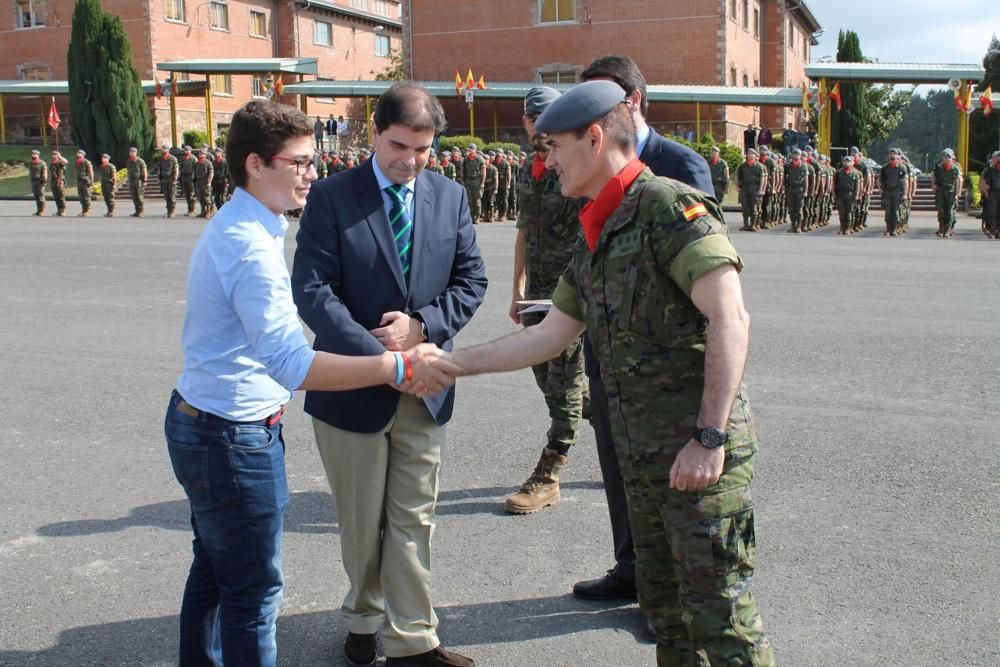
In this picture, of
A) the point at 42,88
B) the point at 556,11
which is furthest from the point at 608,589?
the point at 42,88

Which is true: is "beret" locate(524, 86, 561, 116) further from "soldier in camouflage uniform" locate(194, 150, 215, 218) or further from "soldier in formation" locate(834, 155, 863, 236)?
"soldier in camouflage uniform" locate(194, 150, 215, 218)

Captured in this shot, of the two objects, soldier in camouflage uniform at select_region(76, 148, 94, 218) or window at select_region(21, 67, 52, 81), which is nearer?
soldier in camouflage uniform at select_region(76, 148, 94, 218)

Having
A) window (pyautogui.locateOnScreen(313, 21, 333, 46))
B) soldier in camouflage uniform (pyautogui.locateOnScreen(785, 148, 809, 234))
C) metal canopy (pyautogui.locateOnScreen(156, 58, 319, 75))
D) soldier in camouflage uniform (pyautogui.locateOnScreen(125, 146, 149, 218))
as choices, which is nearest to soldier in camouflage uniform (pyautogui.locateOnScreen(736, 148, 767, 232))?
soldier in camouflage uniform (pyautogui.locateOnScreen(785, 148, 809, 234))

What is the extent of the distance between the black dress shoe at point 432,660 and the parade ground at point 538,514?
16 centimetres

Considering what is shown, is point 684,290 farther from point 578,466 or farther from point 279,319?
point 578,466

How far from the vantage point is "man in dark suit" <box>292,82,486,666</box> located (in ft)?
11.1

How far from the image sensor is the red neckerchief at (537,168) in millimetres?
4867

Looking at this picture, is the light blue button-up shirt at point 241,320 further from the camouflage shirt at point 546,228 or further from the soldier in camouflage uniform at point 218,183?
the soldier in camouflage uniform at point 218,183

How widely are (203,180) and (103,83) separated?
19.3 m

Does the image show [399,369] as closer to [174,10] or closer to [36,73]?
[174,10]

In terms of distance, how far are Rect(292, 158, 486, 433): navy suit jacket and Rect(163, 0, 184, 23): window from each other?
50.8 m

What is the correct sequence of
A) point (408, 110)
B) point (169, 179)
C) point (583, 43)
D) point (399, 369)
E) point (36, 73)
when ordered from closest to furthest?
point (399, 369), point (408, 110), point (169, 179), point (583, 43), point (36, 73)

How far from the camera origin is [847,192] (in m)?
22.5

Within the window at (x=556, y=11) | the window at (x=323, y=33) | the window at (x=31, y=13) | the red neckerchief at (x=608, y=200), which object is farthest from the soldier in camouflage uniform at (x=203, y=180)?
the window at (x=323, y=33)
